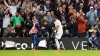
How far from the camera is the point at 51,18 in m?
18.6

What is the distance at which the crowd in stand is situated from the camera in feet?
60.7

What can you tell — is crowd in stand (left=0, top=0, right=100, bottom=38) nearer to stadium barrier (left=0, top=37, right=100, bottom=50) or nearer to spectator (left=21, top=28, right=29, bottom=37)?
spectator (left=21, top=28, right=29, bottom=37)

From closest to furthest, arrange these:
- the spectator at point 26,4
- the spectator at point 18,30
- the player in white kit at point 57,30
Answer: the player in white kit at point 57,30 < the spectator at point 18,30 < the spectator at point 26,4

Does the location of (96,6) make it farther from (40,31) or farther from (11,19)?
(11,19)

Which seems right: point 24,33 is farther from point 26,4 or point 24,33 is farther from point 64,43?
point 64,43

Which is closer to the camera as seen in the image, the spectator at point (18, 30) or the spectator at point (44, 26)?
the spectator at point (44, 26)

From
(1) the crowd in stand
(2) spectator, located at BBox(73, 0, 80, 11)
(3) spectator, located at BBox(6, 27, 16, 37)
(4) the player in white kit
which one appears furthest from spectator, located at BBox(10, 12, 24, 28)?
(2) spectator, located at BBox(73, 0, 80, 11)

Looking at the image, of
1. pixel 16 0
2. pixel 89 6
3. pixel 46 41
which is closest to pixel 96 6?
pixel 89 6

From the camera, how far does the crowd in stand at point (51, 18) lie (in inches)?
729

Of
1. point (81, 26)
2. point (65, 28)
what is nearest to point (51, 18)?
point (65, 28)

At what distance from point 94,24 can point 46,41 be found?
119 inches

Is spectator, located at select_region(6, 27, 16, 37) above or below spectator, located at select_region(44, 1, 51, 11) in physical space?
below

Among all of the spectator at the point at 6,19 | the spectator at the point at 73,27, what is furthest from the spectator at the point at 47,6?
the spectator at the point at 6,19

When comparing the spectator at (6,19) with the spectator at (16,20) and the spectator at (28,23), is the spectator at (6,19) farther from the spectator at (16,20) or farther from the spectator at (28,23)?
the spectator at (28,23)
